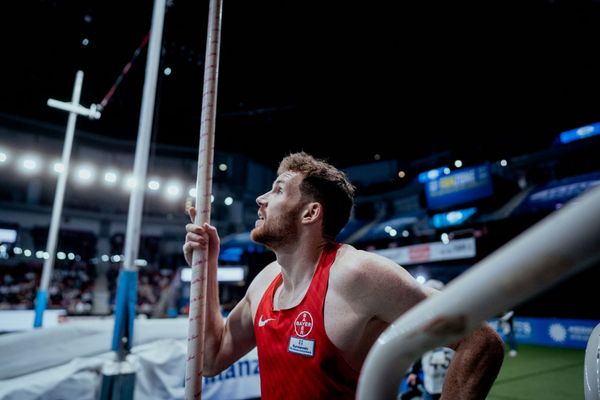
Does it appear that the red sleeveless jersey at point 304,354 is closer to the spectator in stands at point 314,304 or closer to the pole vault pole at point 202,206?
the spectator in stands at point 314,304

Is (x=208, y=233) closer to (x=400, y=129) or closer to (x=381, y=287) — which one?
(x=381, y=287)

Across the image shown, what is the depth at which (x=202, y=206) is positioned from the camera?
5.80ft

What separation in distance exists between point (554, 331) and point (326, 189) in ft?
47.2

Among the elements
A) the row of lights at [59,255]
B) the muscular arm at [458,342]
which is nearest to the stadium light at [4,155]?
the row of lights at [59,255]

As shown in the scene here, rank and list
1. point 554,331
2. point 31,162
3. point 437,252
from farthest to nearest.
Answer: point 31,162, point 437,252, point 554,331

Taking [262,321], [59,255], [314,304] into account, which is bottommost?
[262,321]

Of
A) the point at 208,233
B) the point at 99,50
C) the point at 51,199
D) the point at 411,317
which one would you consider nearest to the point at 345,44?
the point at 99,50

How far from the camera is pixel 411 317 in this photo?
0.62m

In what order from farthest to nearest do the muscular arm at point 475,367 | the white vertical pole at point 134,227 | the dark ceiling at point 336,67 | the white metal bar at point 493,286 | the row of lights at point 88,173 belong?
the row of lights at point 88,173 < the dark ceiling at point 336,67 < the white vertical pole at point 134,227 < the muscular arm at point 475,367 < the white metal bar at point 493,286

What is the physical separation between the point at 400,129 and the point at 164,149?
18.7 metres

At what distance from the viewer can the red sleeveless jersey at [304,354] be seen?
5.84 ft

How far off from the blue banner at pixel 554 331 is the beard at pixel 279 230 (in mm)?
12034

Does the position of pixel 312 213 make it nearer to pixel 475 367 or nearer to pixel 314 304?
pixel 314 304

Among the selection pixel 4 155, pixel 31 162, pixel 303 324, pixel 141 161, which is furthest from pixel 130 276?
pixel 4 155
